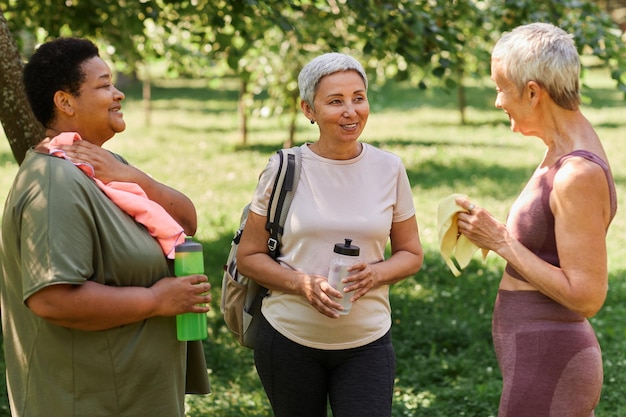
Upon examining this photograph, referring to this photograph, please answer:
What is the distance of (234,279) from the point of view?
3.44m

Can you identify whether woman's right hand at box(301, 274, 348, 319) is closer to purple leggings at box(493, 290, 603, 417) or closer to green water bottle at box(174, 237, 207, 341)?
green water bottle at box(174, 237, 207, 341)

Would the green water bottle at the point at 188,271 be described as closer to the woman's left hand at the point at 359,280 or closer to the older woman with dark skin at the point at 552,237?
the woman's left hand at the point at 359,280

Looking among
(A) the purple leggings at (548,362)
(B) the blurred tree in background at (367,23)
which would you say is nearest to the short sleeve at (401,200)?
(A) the purple leggings at (548,362)

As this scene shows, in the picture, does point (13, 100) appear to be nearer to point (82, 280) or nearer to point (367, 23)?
point (82, 280)

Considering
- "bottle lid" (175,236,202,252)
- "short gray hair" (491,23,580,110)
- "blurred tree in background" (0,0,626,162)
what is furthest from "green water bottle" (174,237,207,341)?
"blurred tree in background" (0,0,626,162)

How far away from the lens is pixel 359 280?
308 centimetres

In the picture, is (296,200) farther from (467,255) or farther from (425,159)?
(425,159)

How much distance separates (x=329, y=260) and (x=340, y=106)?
55 centimetres

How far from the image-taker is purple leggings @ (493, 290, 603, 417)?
2.75 m

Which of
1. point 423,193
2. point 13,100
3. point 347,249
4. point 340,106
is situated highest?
point 340,106

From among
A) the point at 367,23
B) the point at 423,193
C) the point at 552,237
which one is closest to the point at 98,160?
the point at 552,237

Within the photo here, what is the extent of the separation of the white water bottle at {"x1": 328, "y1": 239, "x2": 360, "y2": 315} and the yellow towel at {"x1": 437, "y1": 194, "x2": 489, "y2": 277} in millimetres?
291

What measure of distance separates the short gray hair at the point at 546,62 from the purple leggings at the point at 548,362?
631 millimetres

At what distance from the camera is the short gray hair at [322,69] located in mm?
3219
